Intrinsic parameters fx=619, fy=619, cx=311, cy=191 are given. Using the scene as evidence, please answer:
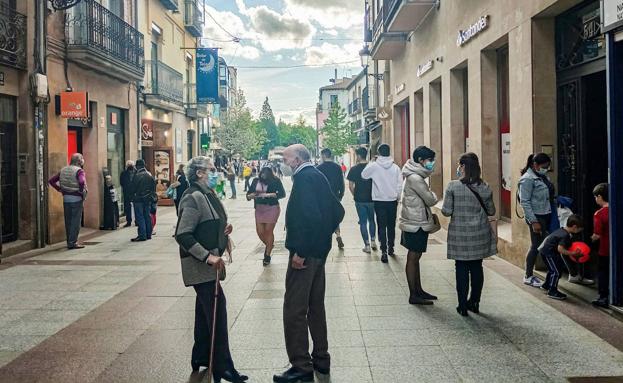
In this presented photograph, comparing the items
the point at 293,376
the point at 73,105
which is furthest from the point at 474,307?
the point at 73,105

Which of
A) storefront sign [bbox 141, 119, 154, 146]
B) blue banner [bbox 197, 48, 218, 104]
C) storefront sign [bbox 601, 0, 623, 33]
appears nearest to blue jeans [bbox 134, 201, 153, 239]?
storefront sign [bbox 141, 119, 154, 146]

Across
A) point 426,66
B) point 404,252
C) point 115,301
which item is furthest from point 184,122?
point 115,301

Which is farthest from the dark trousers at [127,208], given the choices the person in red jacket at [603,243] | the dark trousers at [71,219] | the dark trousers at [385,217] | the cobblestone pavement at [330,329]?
the person in red jacket at [603,243]

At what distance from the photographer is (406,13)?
55.4ft

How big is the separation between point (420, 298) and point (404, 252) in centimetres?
387

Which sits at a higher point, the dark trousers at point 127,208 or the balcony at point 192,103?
the balcony at point 192,103

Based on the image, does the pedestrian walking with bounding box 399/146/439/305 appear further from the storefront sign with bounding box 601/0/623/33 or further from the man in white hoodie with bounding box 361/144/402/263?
the man in white hoodie with bounding box 361/144/402/263

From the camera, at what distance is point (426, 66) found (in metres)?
17.0

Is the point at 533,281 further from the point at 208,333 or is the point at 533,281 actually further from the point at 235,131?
the point at 235,131

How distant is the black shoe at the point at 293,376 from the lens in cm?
484

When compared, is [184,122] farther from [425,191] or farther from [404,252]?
[425,191]

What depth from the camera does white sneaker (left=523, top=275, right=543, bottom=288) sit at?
26.6 ft

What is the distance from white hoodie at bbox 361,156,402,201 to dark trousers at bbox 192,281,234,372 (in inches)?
226

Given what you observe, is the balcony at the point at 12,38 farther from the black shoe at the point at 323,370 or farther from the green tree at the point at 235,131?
the green tree at the point at 235,131
